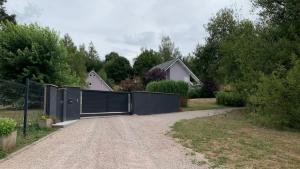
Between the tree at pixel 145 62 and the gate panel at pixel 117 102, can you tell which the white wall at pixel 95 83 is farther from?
the gate panel at pixel 117 102

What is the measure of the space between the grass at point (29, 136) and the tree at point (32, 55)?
35.5 ft

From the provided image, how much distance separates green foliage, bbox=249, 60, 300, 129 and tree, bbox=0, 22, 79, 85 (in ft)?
42.8

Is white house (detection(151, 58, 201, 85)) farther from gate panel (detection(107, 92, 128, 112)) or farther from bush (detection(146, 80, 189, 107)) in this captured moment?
gate panel (detection(107, 92, 128, 112))

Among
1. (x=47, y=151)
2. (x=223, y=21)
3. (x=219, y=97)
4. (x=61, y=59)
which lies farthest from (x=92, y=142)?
(x=223, y=21)

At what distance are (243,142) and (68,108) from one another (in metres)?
10.1

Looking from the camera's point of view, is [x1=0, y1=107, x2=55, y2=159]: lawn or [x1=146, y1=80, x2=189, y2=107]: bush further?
[x1=146, y1=80, x2=189, y2=107]: bush

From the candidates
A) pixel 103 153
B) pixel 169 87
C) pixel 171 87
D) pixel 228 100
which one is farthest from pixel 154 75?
pixel 103 153

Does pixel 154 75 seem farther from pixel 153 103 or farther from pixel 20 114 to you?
pixel 20 114

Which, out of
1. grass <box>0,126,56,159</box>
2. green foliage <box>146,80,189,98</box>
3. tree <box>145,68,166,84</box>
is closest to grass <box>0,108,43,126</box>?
grass <box>0,126,56,159</box>

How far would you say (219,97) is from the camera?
42062 mm

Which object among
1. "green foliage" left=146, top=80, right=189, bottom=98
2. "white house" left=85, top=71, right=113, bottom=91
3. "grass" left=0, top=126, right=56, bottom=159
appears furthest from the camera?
"white house" left=85, top=71, right=113, bottom=91

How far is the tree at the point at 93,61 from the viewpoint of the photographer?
8231 centimetres

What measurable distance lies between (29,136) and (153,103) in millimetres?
17057

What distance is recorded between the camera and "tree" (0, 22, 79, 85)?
24.7 meters
